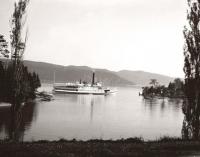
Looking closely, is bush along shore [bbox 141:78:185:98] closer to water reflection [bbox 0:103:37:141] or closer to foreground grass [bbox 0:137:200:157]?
water reflection [bbox 0:103:37:141]

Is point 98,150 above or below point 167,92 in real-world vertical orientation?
above

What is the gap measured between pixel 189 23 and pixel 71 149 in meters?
12.0

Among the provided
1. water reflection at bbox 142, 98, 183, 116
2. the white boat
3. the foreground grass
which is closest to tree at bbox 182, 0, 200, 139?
the foreground grass

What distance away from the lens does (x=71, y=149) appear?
1174 cm

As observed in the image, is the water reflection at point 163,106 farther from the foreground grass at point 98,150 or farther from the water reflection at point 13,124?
the foreground grass at point 98,150

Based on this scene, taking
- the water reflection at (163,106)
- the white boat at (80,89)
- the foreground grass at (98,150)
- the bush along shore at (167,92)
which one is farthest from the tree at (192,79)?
the white boat at (80,89)

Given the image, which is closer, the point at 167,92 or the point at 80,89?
the point at 167,92

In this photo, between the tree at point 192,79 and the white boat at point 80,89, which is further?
the white boat at point 80,89

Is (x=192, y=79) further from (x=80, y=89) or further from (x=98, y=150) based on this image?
(x=80, y=89)

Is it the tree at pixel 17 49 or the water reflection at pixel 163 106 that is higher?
the tree at pixel 17 49

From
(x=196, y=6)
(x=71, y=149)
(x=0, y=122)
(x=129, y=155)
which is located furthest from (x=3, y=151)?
(x=0, y=122)

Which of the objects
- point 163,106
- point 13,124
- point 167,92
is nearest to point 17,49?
point 13,124

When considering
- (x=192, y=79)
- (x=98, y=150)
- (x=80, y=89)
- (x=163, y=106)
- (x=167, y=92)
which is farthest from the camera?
(x=80, y=89)

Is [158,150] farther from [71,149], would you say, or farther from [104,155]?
[71,149]
